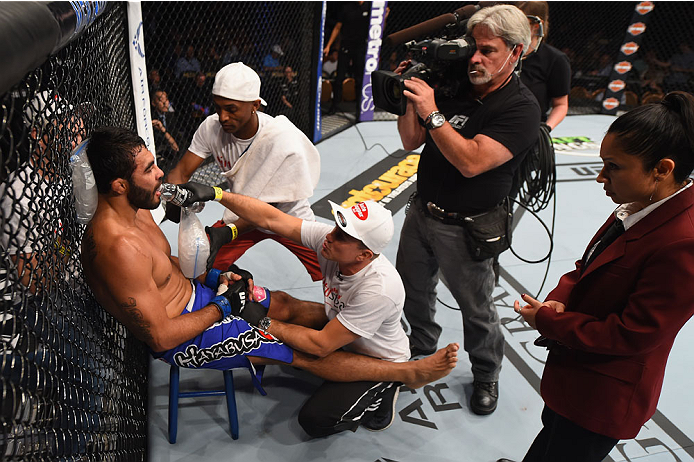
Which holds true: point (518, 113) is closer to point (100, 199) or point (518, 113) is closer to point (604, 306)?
point (604, 306)

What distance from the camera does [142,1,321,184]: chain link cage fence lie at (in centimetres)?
493

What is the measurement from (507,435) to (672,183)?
60.3 inches

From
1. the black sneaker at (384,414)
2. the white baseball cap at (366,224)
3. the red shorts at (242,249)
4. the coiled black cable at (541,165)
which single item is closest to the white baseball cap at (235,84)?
the red shorts at (242,249)

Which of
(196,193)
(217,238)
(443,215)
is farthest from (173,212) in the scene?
Result: (443,215)

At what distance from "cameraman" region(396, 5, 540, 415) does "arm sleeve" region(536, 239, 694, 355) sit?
86 cm

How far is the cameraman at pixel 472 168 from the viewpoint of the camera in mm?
2035

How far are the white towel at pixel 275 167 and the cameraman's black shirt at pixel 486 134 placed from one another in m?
0.59

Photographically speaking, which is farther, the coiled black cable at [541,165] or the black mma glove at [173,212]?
the coiled black cable at [541,165]

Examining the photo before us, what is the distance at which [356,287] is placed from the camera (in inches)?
81.5

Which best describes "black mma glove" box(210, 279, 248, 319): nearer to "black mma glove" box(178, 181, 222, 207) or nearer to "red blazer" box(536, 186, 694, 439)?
"black mma glove" box(178, 181, 222, 207)

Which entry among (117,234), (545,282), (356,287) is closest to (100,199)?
(117,234)

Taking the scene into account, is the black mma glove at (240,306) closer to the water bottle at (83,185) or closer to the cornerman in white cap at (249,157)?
the cornerman in white cap at (249,157)

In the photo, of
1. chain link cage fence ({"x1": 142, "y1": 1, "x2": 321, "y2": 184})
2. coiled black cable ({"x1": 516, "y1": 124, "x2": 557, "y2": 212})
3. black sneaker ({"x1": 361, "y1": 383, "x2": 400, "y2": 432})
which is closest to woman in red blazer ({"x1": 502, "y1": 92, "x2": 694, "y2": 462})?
black sneaker ({"x1": 361, "y1": 383, "x2": 400, "y2": 432})

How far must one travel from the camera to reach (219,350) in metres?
2.09
